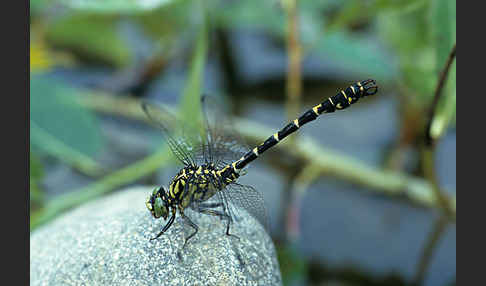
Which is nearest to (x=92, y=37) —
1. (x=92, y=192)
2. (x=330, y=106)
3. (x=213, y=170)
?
(x=92, y=192)

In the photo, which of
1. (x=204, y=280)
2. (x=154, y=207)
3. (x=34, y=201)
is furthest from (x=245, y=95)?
(x=204, y=280)

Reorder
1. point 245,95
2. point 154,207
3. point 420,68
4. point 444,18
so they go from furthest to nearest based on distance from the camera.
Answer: point 245,95 → point 420,68 → point 444,18 → point 154,207

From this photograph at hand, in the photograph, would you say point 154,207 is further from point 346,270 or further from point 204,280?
point 346,270

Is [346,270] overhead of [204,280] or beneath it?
beneath

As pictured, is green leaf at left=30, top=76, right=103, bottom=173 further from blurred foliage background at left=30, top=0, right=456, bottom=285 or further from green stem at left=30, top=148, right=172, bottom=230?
green stem at left=30, top=148, right=172, bottom=230

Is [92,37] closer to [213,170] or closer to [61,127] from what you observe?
[61,127]

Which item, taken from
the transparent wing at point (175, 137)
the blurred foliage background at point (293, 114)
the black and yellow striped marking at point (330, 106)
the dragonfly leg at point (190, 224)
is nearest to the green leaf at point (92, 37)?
the blurred foliage background at point (293, 114)

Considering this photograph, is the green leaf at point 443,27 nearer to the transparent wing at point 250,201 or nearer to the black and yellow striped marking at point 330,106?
the black and yellow striped marking at point 330,106
